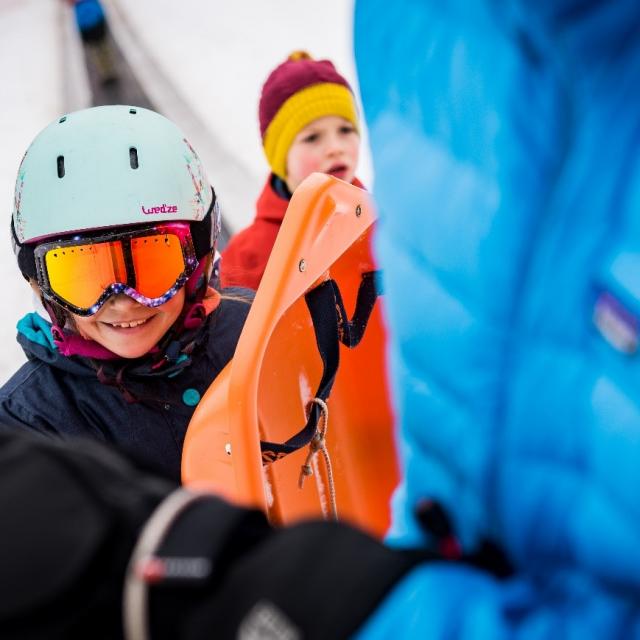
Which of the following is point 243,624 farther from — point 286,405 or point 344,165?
point 344,165

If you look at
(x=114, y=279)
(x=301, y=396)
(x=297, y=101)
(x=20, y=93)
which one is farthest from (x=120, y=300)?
(x=20, y=93)

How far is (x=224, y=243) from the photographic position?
3.30 metres

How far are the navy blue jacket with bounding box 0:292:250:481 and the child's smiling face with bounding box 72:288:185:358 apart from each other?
0.15 ft

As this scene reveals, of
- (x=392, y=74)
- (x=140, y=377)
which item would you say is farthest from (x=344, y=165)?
(x=392, y=74)

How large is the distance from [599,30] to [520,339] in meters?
0.16

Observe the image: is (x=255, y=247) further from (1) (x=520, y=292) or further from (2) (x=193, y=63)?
(2) (x=193, y=63)

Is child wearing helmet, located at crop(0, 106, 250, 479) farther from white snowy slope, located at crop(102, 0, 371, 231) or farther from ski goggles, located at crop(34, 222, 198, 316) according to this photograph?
white snowy slope, located at crop(102, 0, 371, 231)

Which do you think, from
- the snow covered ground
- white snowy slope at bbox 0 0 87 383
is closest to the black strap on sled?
white snowy slope at bbox 0 0 87 383

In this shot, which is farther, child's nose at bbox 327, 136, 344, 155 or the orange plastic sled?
child's nose at bbox 327, 136, 344, 155

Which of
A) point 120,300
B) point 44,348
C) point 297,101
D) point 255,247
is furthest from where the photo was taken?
point 297,101

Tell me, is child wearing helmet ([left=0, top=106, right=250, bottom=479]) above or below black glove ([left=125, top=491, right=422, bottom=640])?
below

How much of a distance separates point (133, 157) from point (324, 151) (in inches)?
43.7

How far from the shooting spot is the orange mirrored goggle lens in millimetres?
1391

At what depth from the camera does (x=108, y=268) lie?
1390 mm
